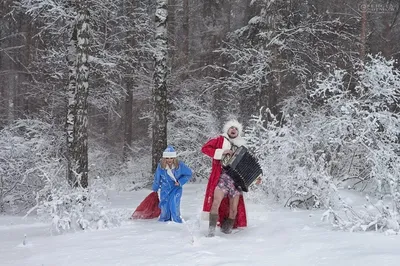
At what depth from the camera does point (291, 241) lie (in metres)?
5.49

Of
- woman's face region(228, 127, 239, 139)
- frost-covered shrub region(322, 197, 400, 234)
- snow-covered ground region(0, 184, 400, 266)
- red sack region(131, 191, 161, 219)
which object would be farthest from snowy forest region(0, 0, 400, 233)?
woman's face region(228, 127, 239, 139)

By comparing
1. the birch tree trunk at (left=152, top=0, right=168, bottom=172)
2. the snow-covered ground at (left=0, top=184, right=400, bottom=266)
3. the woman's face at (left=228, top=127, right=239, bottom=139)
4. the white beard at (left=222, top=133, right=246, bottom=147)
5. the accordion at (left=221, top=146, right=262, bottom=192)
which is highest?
the birch tree trunk at (left=152, top=0, right=168, bottom=172)

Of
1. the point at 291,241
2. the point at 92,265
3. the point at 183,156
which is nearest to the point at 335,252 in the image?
the point at 291,241

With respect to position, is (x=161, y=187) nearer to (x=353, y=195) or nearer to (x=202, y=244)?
(x=202, y=244)

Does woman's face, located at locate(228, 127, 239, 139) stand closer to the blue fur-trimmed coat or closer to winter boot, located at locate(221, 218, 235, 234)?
winter boot, located at locate(221, 218, 235, 234)

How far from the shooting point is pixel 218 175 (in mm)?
6754

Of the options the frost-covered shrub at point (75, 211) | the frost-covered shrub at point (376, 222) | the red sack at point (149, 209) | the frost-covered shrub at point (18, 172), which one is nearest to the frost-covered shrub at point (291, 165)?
the frost-covered shrub at point (376, 222)

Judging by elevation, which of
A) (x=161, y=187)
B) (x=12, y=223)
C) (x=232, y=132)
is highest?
(x=232, y=132)

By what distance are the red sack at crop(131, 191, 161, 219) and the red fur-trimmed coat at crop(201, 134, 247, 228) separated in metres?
1.52

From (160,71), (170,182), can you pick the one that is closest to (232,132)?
(170,182)

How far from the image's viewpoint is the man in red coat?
21.2 feet

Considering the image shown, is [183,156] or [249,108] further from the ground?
[249,108]

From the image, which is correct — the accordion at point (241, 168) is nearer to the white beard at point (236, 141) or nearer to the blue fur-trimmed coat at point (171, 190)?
the white beard at point (236, 141)

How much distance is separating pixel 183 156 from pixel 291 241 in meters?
10.6
